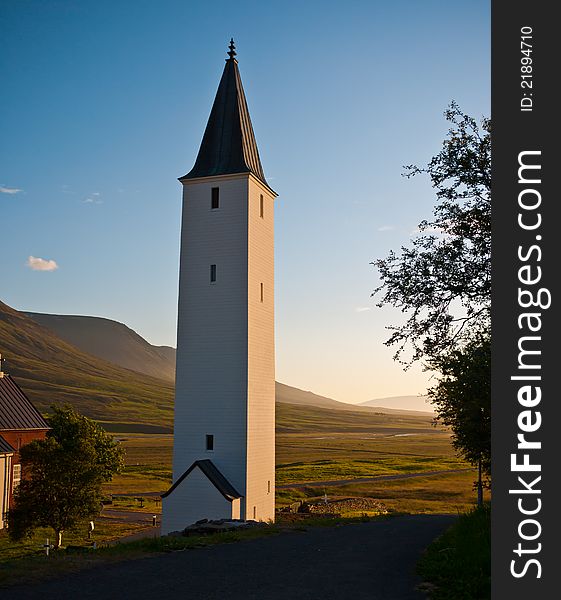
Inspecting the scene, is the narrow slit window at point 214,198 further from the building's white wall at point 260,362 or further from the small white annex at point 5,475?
the small white annex at point 5,475

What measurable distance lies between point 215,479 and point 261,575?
62.5ft

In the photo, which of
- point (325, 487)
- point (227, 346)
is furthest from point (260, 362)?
point (325, 487)

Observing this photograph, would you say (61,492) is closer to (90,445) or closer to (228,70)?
(90,445)

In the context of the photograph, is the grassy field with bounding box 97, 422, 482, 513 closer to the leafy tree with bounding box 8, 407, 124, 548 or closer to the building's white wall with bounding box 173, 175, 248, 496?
the leafy tree with bounding box 8, 407, 124, 548

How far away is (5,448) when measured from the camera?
4081cm

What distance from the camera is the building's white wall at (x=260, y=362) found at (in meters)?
33.1

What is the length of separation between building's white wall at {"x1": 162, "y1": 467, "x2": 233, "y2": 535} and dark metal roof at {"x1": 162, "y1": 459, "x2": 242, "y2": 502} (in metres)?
0.14

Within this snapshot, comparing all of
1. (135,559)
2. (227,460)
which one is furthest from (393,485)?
(135,559)

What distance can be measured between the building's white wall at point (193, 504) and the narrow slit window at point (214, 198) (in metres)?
12.9

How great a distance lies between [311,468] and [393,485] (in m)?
22.0

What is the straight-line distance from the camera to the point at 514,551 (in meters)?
7.86

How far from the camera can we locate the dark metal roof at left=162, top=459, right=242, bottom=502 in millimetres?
31517

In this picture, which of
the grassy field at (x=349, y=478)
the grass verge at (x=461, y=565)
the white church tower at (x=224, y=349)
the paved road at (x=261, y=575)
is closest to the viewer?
the grass verge at (x=461, y=565)

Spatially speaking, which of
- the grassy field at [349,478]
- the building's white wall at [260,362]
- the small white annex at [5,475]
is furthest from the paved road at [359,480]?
the building's white wall at [260,362]
